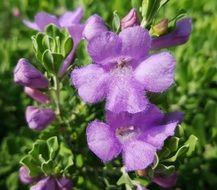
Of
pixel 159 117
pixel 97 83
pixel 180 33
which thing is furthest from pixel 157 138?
pixel 180 33

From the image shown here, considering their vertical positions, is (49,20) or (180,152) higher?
(49,20)

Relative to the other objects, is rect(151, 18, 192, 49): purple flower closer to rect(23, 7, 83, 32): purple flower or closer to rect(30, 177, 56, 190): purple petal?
rect(23, 7, 83, 32): purple flower

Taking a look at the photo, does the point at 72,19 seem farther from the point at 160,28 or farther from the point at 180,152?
the point at 180,152

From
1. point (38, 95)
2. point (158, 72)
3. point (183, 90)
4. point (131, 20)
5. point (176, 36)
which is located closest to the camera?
point (158, 72)

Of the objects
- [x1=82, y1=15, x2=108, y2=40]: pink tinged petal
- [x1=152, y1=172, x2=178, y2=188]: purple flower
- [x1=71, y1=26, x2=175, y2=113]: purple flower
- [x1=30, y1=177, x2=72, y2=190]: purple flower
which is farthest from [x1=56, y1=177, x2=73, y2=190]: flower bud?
[x1=82, y1=15, x2=108, y2=40]: pink tinged petal

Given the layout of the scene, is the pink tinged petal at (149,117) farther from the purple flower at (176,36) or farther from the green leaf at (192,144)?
the purple flower at (176,36)

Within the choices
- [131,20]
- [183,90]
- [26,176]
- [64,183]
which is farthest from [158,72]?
[183,90]

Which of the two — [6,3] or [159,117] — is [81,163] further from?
[6,3]
